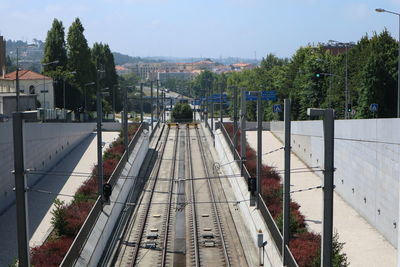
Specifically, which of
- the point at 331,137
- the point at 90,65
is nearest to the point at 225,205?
the point at 331,137

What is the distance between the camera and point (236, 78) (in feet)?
494

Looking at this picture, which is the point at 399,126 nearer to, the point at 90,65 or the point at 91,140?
the point at 91,140

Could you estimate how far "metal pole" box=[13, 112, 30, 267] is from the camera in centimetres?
1667

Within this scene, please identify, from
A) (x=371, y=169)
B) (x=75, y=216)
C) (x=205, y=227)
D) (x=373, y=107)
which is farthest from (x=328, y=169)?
(x=373, y=107)

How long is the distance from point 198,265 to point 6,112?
89.0ft

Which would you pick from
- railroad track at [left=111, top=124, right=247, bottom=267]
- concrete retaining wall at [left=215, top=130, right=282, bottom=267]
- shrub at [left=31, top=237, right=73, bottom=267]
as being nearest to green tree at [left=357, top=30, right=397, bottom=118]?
concrete retaining wall at [left=215, top=130, right=282, bottom=267]

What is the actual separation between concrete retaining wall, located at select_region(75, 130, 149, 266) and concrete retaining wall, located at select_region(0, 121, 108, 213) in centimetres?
429

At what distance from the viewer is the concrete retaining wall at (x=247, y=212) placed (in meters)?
25.6

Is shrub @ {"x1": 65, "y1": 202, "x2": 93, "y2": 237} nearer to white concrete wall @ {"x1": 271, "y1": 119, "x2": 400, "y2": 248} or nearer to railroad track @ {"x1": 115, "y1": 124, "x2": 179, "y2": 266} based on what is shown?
railroad track @ {"x1": 115, "y1": 124, "x2": 179, "y2": 266}

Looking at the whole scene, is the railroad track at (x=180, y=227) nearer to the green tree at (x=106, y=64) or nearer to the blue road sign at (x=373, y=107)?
the blue road sign at (x=373, y=107)

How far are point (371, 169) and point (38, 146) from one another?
2125 centimetres

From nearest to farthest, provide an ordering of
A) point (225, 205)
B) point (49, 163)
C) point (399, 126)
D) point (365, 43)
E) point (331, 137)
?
point (331, 137) < point (399, 126) < point (225, 205) < point (49, 163) < point (365, 43)

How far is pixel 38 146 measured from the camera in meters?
43.2

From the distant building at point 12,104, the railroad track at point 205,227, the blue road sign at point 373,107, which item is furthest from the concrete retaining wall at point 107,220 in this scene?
the blue road sign at point 373,107
